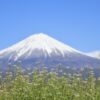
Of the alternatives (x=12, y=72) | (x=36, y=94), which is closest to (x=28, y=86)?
(x=36, y=94)

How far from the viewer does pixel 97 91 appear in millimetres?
14047

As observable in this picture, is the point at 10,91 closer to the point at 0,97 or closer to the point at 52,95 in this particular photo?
the point at 0,97

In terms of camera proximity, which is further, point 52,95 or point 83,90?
point 83,90

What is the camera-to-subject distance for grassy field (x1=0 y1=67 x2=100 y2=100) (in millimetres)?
13227

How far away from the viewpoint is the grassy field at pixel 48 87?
13.2 metres

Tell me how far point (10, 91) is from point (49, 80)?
1289mm

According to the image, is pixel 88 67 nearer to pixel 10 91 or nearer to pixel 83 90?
pixel 83 90

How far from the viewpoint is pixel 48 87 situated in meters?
13.4

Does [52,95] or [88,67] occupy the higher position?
[88,67]

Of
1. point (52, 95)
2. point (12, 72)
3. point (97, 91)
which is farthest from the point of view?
point (12, 72)

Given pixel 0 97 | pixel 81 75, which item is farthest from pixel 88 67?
pixel 0 97

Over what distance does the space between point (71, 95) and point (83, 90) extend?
0.86 meters

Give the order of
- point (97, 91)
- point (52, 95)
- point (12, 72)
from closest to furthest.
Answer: point (52, 95) < point (97, 91) < point (12, 72)

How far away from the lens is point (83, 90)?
14281 millimetres
